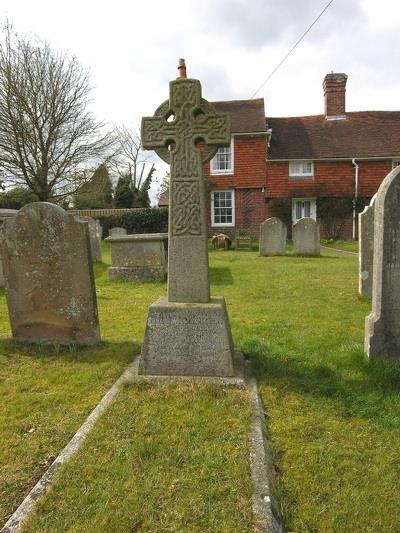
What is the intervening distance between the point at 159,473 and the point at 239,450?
0.56 m

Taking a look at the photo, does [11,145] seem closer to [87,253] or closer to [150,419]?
[87,253]

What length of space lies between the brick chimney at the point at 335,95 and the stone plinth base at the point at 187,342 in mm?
25495

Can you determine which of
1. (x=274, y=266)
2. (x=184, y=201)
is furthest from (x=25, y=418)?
(x=274, y=266)

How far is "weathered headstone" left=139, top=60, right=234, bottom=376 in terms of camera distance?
3666 mm

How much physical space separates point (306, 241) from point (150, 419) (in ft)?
43.8

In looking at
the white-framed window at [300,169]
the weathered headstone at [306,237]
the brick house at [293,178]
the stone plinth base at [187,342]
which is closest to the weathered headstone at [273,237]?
the weathered headstone at [306,237]


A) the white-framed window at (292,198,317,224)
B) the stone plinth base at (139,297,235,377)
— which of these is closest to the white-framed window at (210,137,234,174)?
the white-framed window at (292,198,317,224)

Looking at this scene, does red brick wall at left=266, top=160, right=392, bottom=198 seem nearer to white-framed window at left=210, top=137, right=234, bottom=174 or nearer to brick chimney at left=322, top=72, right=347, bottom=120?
white-framed window at left=210, top=137, right=234, bottom=174

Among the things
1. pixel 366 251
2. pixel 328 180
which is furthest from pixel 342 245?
pixel 366 251

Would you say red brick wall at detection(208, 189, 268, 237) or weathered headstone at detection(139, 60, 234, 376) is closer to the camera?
weathered headstone at detection(139, 60, 234, 376)

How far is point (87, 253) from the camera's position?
4.63m

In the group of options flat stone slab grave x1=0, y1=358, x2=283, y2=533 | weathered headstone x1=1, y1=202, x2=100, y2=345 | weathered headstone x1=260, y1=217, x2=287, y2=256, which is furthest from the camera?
weathered headstone x1=260, y1=217, x2=287, y2=256

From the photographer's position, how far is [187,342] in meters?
3.70

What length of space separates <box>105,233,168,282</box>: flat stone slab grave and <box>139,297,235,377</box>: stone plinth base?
19.1 ft
